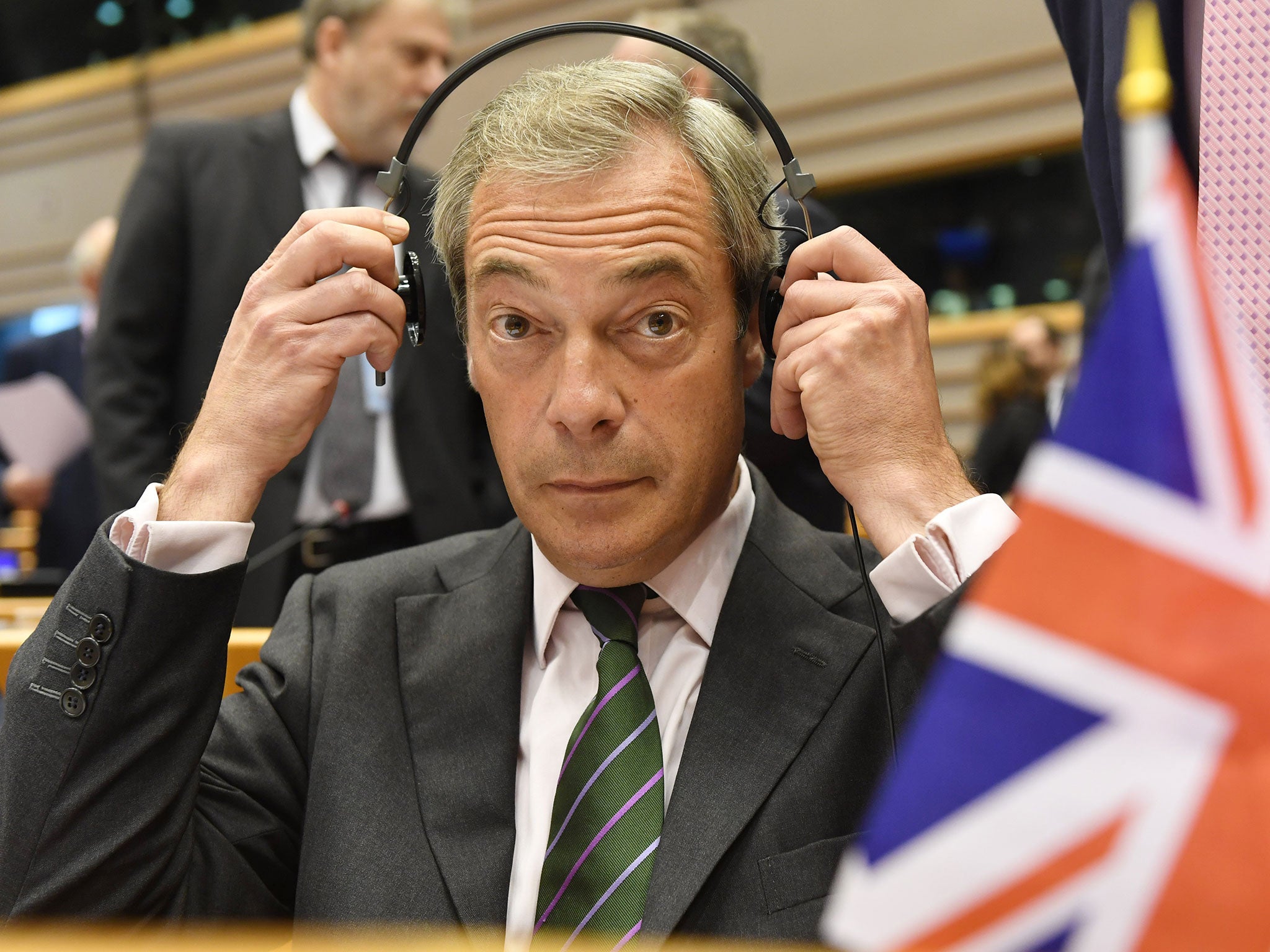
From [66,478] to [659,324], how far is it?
388cm

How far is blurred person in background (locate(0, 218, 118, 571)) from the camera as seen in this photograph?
4.28 m

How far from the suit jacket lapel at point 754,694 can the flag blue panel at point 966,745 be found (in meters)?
0.60

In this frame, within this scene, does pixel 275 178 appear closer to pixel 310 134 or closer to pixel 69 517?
pixel 310 134

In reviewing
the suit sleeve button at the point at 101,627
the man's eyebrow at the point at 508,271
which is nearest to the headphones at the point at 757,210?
the man's eyebrow at the point at 508,271

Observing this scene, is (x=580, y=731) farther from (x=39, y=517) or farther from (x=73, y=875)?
(x=39, y=517)

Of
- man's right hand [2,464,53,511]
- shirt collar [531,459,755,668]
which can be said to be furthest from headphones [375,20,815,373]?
man's right hand [2,464,53,511]

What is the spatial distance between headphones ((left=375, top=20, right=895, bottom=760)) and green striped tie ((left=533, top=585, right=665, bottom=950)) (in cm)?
25

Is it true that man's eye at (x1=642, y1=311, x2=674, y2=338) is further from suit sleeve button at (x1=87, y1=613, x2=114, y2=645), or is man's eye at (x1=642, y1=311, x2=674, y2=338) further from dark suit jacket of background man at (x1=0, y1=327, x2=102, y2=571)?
dark suit jacket of background man at (x1=0, y1=327, x2=102, y2=571)

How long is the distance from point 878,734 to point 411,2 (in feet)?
7.08

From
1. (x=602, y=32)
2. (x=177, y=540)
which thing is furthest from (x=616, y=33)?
(x=177, y=540)

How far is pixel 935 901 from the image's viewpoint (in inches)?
22.8

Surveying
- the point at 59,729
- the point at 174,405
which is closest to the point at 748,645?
the point at 59,729

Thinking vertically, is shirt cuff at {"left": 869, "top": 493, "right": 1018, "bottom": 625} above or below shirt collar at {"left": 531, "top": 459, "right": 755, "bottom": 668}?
above

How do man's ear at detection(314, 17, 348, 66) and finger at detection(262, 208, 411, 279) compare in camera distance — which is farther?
man's ear at detection(314, 17, 348, 66)
